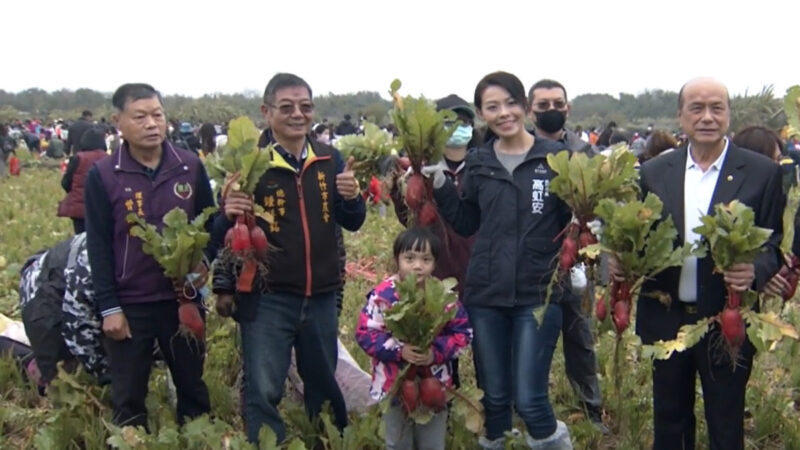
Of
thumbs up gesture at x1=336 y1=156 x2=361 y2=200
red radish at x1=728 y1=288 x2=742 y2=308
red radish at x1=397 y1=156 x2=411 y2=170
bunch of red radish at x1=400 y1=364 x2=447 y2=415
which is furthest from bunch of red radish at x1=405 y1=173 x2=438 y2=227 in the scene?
red radish at x1=728 y1=288 x2=742 y2=308

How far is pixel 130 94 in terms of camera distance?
3.43 metres

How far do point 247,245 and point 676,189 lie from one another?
5.79 ft

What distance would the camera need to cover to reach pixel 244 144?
3.14 metres

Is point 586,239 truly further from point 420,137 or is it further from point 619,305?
point 420,137

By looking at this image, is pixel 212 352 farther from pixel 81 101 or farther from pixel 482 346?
pixel 81 101

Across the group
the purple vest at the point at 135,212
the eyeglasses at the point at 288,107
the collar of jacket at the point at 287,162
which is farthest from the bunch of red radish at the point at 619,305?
the purple vest at the point at 135,212

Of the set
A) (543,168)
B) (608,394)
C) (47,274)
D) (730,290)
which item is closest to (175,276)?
(47,274)

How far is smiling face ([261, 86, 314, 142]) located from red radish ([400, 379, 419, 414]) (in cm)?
121

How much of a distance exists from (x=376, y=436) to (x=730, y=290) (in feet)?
5.95

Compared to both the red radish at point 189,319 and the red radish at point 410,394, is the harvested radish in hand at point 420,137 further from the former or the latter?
the red radish at point 189,319

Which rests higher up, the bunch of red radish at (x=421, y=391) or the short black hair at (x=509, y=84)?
the short black hair at (x=509, y=84)

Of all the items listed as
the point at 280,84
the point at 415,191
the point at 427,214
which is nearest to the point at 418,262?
the point at 427,214

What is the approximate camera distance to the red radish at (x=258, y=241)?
3.17 meters

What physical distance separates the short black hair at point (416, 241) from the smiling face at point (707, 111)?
1.18 m
